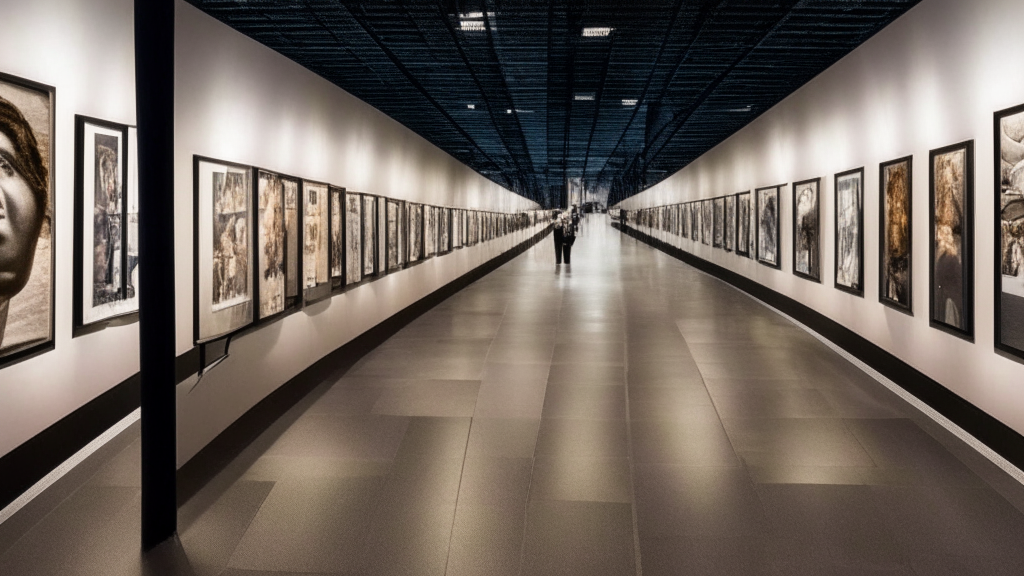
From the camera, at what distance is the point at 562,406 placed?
905 centimetres

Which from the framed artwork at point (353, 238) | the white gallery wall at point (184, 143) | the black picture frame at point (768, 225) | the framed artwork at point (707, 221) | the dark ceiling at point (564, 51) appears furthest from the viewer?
the framed artwork at point (707, 221)

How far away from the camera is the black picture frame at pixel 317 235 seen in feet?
33.2

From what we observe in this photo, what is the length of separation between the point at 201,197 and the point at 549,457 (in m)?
4.11

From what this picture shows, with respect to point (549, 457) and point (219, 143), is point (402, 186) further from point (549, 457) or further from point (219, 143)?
point (549, 457)

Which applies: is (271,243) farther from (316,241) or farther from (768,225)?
(768,225)

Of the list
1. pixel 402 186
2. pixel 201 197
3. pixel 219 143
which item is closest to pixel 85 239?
pixel 201 197

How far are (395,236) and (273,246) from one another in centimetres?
680

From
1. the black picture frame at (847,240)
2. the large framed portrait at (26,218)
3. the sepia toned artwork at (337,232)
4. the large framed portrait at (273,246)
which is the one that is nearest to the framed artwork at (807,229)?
the black picture frame at (847,240)

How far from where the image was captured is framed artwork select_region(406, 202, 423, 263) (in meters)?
17.4

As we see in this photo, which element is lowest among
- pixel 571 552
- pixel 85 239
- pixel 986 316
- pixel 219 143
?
pixel 571 552

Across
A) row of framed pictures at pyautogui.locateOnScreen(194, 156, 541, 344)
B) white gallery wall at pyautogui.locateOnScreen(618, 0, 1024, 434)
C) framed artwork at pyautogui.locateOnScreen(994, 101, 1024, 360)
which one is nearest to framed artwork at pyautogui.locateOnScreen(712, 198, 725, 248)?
white gallery wall at pyautogui.locateOnScreen(618, 0, 1024, 434)

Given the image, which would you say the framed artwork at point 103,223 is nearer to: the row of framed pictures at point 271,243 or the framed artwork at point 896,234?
the row of framed pictures at point 271,243

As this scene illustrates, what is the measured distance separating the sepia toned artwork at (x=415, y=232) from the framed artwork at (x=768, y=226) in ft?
27.3

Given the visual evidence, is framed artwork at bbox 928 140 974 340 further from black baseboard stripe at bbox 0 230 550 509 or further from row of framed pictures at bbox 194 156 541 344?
black baseboard stripe at bbox 0 230 550 509
